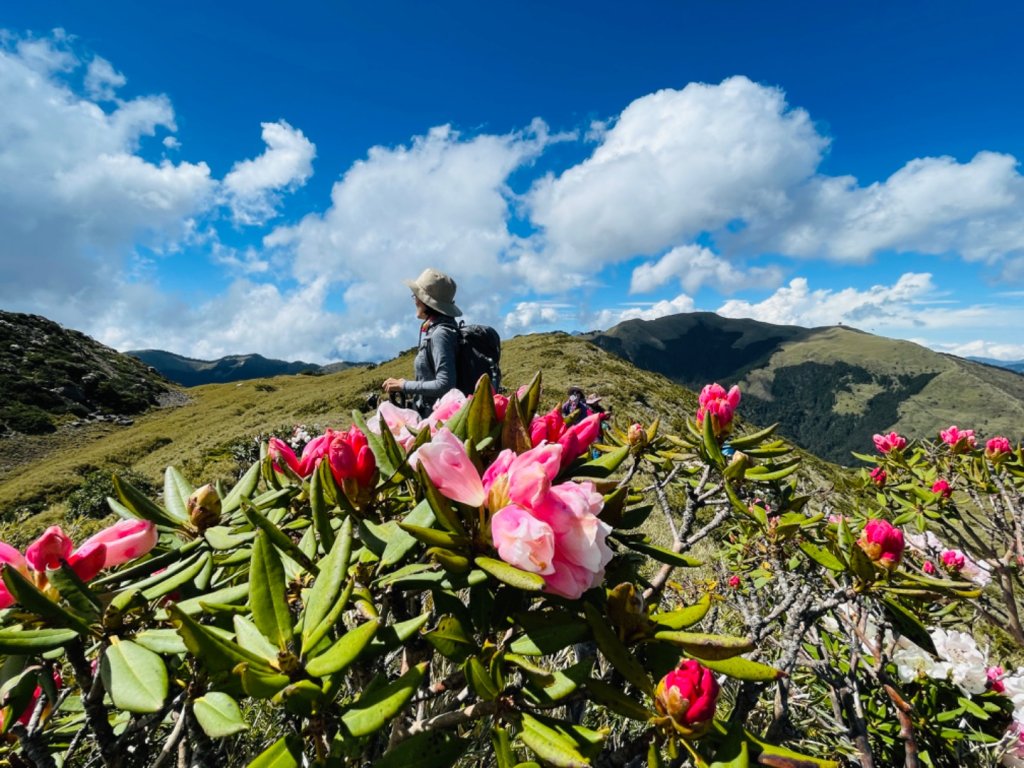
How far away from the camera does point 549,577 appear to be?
2.68 ft

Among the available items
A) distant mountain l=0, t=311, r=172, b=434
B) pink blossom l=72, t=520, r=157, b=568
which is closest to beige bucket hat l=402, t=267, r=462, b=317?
pink blossom l=72, t=520, r=157, b=568

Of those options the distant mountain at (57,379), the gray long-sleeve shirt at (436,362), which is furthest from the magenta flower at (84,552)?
the distant mountain at (57,379)

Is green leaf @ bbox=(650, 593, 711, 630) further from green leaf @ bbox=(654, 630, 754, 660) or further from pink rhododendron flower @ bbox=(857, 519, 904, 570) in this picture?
pink rhododendron flower @ bbox=(857, 519, 904, 570)

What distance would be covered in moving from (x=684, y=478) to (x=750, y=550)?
69.4 inches

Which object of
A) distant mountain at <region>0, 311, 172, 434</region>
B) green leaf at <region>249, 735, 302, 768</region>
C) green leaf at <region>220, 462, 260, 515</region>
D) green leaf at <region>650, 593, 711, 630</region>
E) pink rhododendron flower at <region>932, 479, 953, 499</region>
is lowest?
pink rhododendron flower at <region>932, 479, 953, 499</region>

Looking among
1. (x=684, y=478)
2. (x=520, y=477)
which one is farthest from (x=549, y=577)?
(x=684, y=478)

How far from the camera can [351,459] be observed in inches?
42.3

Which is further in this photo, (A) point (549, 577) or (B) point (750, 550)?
(B) point (750, 550)

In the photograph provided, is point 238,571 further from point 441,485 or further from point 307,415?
point 307,415

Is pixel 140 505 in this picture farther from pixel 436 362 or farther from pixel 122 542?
pixel 436 362

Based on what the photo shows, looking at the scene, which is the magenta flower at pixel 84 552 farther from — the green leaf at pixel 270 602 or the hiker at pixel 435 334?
the hiker at pixel 435 334

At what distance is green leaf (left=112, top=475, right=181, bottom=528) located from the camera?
105 centimetres

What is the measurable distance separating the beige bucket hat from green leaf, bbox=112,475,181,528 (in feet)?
7.42

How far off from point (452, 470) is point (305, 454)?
0.57 metres
